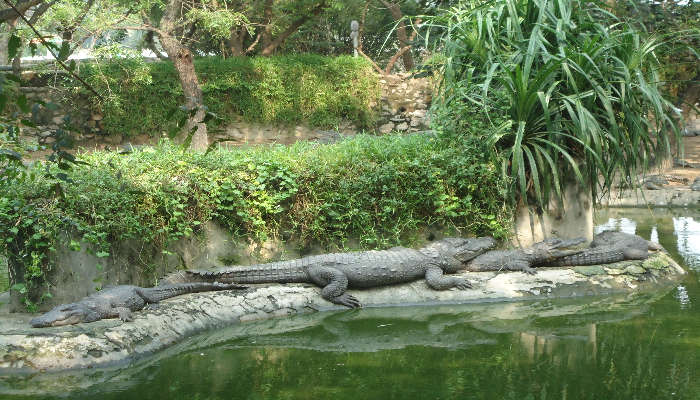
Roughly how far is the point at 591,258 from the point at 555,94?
5.29ft

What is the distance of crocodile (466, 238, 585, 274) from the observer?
18.6ft

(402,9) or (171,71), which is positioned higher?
(402,9)

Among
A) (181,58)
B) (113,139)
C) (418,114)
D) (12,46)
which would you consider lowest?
(12,46)

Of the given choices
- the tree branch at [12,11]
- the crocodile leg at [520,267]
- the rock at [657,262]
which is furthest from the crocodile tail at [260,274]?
the rock at [657,262]

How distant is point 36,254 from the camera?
468 centimetres

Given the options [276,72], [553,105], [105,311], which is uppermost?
[276,72]

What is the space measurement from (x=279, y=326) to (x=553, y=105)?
3.35 m

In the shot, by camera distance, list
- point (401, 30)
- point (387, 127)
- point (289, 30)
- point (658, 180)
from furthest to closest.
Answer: point (401, 30), point (289, 30), point (387, 127), point (658, 180)

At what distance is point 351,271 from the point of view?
5.28 metres

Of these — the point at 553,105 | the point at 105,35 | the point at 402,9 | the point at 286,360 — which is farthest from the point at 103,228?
the point at 402,9

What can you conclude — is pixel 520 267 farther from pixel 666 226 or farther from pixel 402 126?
pixel 402 126

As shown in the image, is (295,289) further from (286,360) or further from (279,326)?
(286,360)

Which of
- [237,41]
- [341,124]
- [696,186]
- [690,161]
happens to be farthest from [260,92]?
[690,161]

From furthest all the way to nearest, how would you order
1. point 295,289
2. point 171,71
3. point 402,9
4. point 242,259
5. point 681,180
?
point 402,9 < point 171,71 < point 681,180 < point 242,259 < point 295,289
